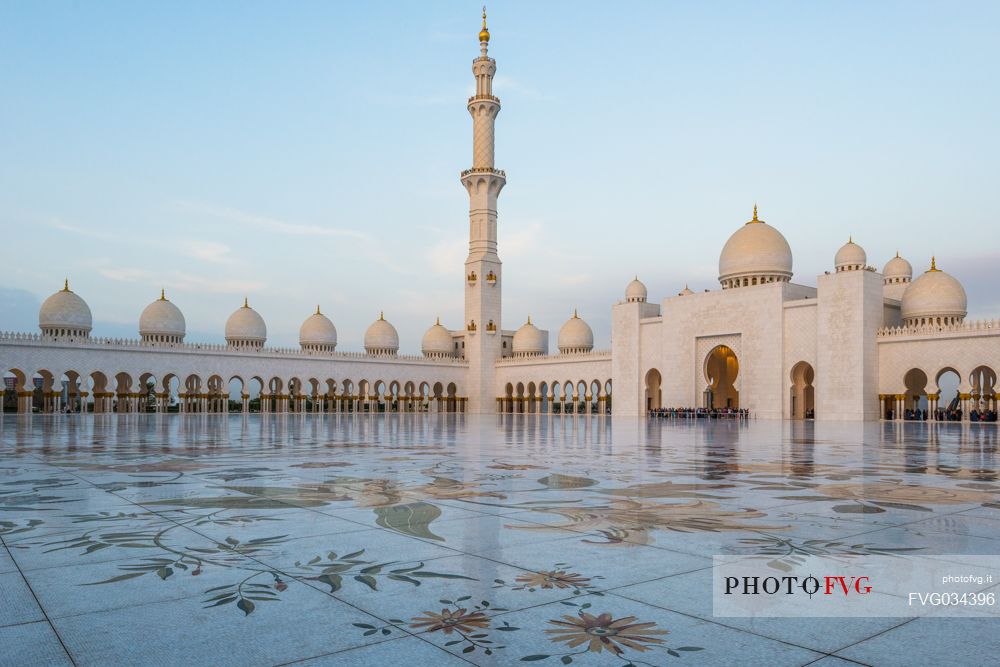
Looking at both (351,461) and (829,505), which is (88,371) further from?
(829,505)

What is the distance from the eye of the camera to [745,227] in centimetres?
3120

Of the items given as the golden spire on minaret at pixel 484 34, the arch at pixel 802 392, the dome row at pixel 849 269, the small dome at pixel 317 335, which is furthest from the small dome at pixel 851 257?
the small dome at pixel 317 335

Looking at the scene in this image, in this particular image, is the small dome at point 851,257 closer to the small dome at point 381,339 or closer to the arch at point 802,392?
the arch at point 802,392

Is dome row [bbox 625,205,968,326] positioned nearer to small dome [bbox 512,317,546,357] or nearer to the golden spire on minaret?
small dome [bbox 512,317,546,357]

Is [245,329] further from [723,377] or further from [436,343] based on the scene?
[723,377]

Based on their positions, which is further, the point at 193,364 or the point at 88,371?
the point at 193,364

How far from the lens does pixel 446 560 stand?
9.33 ft

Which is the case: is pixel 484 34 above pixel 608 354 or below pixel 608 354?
above

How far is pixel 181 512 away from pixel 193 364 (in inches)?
1248

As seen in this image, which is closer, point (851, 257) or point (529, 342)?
point (851, 257)

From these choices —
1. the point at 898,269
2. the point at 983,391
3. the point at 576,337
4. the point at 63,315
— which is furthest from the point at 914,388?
the point at 63,315

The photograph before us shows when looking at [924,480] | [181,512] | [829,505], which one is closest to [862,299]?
[924,480]

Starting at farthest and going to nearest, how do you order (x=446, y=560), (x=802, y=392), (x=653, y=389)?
Answer: (x=653, y=389), (x=802, y=392), (x=446, y=560)

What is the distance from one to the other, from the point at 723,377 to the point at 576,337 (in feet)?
29.8
